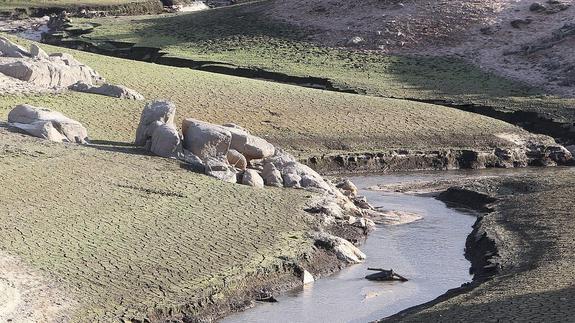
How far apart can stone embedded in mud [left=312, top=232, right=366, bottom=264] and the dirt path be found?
218 inches

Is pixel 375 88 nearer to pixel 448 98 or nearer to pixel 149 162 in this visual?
pixel 448 98

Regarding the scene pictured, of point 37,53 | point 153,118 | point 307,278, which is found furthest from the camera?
point 37,53

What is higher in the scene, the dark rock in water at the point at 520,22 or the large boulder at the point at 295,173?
the dark rock in water at the point at 520,22

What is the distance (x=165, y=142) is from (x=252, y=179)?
2107 millimetres

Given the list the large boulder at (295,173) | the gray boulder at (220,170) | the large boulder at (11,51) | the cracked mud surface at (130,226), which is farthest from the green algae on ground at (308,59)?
the cracked mud surface at (130,226)

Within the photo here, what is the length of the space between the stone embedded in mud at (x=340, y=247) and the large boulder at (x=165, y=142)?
4.65 metres

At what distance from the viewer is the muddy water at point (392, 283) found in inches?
659

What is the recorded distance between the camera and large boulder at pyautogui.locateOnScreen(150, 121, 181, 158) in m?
23.5

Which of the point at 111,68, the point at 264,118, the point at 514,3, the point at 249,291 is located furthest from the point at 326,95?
the point at 249,291

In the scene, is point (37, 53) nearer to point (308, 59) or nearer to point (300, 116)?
point (300, 116)

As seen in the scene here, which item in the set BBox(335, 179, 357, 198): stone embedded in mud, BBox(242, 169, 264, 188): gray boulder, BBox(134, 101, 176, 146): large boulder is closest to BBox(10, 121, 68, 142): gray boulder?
BBox(134, 101, 176, 146): large boulder

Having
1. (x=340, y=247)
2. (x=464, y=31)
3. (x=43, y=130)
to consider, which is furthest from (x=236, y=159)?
(x=464, y=31)

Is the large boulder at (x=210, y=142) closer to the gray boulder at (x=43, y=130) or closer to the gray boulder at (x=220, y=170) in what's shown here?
the gray boulder at (x=220, y=170)

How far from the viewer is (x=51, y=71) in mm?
30094
